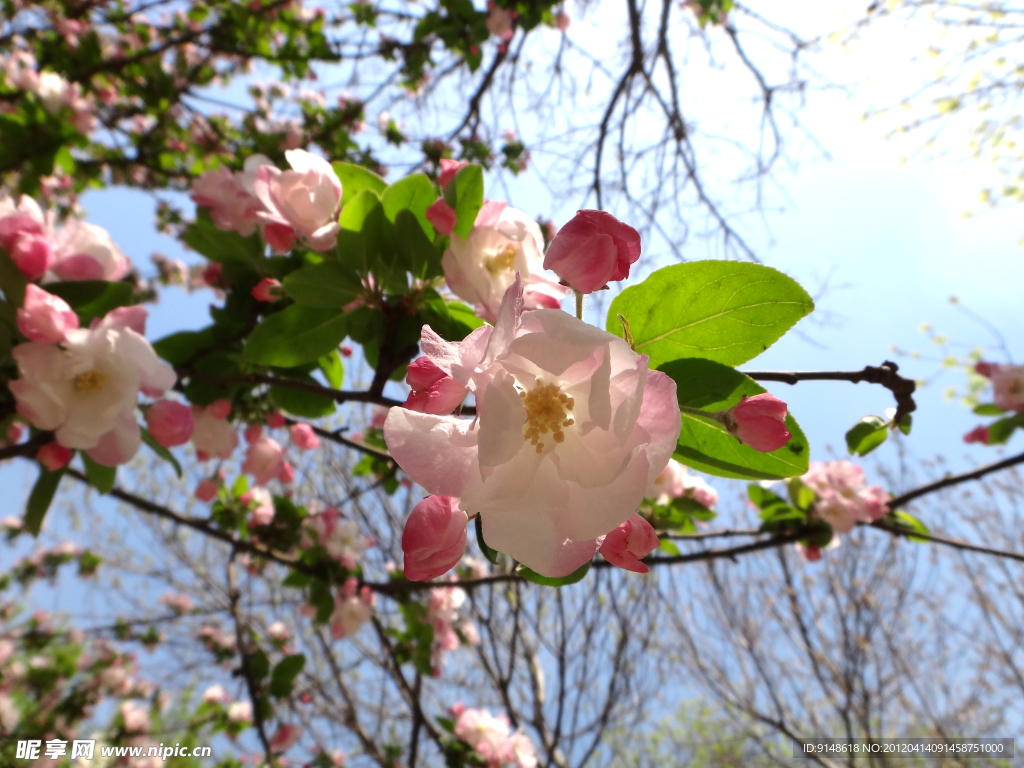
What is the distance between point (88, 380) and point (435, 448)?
743mm

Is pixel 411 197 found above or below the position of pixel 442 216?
above

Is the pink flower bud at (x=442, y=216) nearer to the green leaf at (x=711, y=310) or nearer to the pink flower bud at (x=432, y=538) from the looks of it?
the green leaf at (x=711, y=310)

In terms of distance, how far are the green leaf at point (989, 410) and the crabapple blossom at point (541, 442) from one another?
2055 millimetres

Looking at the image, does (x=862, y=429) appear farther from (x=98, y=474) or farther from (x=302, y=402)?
(x=98, y=474)

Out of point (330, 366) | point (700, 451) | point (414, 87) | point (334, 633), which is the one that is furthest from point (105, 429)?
point (414, 87)

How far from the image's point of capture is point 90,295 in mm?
1067

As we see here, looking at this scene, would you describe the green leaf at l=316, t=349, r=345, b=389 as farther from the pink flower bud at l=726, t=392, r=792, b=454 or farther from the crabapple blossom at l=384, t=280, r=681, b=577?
the pink flower bud at l=726, t=392, r=792, b=454

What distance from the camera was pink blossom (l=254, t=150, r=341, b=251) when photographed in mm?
974

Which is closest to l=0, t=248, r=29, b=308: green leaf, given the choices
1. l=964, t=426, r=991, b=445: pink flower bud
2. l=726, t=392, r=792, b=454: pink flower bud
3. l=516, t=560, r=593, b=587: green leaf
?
l=516, t=560, r=593, b=587: green leaf

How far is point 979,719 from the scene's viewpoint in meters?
4.05

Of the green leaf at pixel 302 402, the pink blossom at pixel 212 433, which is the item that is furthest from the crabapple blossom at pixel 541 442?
the pink blossom at pixel 212 433

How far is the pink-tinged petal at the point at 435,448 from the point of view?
521mm

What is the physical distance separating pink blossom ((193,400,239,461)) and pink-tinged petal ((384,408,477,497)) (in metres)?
1.00

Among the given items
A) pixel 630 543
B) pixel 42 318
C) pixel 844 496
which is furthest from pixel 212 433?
pixel 844 496
